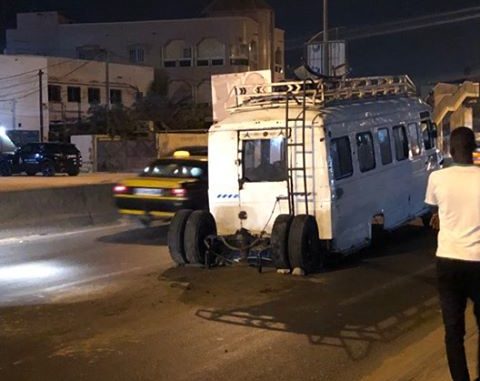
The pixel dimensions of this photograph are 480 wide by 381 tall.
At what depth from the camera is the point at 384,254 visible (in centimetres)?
1296

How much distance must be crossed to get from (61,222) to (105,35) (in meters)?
60.9

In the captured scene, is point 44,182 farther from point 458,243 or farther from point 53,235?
point 458,243

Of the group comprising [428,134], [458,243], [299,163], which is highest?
[428,134]

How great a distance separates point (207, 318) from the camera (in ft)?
28.4

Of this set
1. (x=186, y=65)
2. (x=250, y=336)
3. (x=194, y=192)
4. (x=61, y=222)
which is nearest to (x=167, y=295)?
(x=250, y=336)

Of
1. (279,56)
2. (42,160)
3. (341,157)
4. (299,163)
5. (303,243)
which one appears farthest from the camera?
(279,56)

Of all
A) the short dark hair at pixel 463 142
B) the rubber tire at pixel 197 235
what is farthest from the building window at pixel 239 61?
the short dark hair at pixel 463 142

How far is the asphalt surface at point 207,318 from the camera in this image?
269 inches

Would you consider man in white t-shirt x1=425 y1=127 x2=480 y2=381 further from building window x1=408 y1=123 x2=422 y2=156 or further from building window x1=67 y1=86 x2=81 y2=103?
building window x1=67 y1=86 x2=81 y2=103

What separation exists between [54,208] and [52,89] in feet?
133

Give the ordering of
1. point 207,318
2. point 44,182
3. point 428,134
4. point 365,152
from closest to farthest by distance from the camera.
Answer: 1. point 207,318
2. point 365,152
3. point 428,134
4. point 44,182

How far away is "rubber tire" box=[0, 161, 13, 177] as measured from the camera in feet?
124

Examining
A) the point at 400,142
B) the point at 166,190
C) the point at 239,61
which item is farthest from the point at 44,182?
the point at 239,61

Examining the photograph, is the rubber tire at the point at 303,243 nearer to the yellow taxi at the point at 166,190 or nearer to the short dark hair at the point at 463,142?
the yellow taxi at the point at 166,190
